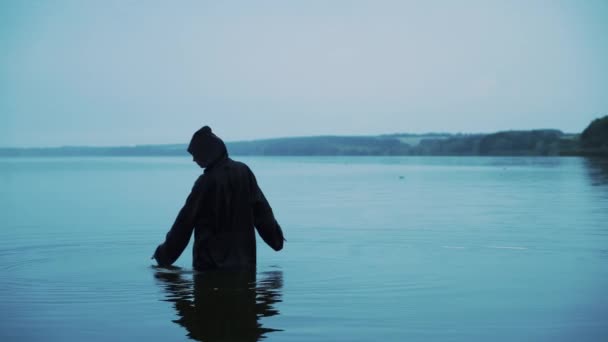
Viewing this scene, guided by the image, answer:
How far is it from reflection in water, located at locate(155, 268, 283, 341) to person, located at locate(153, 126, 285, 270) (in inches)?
9.8

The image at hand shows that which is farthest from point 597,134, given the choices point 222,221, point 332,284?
point 222,221

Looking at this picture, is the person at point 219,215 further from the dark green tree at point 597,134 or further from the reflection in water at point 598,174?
the dark green tree at point 597,134

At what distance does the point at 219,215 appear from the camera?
28.5ft

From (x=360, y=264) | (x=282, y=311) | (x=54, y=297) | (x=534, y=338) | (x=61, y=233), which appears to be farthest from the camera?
(x=61, y=233)

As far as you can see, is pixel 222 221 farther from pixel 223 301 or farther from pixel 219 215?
→ pixel 223 301

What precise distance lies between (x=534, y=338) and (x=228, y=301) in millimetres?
3152

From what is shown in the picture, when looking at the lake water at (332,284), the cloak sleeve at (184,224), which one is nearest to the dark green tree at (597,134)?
the lake water at (332,284)

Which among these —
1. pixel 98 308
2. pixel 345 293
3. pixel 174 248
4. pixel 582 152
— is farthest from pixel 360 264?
pixel 582 152

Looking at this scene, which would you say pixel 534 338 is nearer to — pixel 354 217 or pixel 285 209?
pixel 354 217

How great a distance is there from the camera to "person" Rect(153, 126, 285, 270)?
8617 mm

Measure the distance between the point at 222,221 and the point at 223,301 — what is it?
104 centimetres

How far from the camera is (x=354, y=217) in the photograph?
19.2 metres

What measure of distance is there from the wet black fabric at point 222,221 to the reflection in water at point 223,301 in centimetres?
24

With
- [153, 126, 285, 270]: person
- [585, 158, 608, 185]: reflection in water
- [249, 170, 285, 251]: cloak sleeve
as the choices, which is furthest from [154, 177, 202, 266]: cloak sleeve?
[585, 158, 608, 185]: reflection in water
